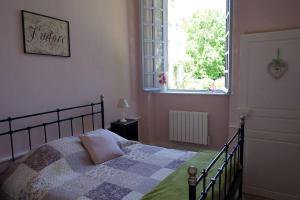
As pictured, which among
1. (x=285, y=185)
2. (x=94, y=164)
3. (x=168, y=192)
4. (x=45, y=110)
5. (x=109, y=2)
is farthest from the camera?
(x=109, y=2)

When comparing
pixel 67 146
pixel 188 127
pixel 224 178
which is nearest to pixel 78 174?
pixel 67 146

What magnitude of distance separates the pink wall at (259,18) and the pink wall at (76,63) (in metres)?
1.52

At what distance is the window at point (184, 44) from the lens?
3.57 m

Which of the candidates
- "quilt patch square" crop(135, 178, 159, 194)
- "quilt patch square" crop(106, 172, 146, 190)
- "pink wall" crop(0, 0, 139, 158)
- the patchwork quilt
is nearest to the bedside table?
"pink wall" crop(0, 0, 139, 158)

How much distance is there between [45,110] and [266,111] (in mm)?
2374

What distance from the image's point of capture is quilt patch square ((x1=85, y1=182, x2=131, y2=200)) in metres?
1.61

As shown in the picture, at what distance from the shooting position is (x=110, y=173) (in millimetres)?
1975

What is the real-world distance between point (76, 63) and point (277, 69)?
222cm

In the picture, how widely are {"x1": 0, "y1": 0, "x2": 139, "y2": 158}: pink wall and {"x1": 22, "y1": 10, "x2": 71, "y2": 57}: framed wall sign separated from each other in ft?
0.17

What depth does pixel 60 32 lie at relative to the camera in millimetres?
2502

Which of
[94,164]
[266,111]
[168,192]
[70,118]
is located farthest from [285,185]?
[70,118]

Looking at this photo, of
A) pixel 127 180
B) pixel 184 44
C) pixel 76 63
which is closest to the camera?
pixel 127 180

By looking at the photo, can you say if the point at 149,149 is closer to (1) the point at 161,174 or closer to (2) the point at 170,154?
(2) the point at 170,154

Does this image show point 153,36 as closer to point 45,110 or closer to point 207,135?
point 207,135
